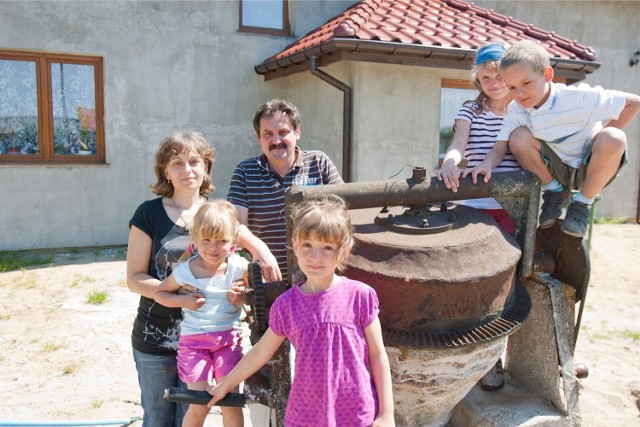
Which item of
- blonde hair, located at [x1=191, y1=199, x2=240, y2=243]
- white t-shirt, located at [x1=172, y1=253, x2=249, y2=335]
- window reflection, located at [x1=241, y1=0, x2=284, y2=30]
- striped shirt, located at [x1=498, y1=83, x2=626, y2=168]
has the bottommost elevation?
white t-shirt, located at [x1=172, y1=253, x2=249, y2=335]

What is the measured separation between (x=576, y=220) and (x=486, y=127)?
642mm

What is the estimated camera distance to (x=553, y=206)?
2500 mm

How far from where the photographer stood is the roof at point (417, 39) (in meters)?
6.50

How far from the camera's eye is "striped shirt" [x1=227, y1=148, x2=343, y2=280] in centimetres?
281

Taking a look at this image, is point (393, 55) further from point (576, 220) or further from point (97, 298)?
point (576, 220)

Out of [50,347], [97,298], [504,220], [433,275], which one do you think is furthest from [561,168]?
[97,298]

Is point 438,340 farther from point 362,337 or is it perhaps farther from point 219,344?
point 219,344

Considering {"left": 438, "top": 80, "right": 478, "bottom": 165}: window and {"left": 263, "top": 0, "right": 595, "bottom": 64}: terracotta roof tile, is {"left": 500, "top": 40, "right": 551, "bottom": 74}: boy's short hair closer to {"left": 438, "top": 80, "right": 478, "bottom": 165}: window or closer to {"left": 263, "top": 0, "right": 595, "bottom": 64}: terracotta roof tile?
{"left": 263, "top": 0, "right": 595, "bottom": 64}: terracotta roof tile

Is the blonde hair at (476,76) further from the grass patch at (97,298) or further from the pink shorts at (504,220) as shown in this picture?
the grass patch at (97,298)

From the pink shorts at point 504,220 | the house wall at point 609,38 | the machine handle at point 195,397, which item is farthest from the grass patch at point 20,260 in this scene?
the house wall at point 609,38

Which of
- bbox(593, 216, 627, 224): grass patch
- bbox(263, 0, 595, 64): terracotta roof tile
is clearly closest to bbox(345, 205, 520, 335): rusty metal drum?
bbox(263, 0, 595, 64): terracotta roof tile

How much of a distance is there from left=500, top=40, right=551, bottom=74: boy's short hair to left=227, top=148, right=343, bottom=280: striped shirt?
109 centimetres

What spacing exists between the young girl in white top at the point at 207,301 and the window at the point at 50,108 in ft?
21.5

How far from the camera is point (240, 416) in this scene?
89.9 inches
